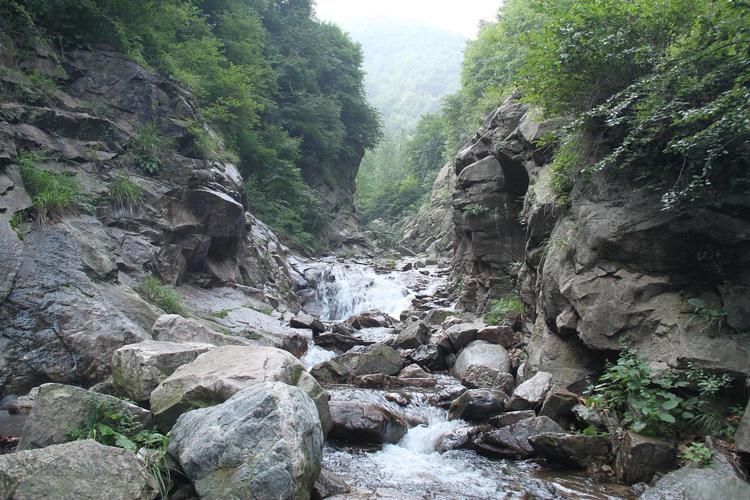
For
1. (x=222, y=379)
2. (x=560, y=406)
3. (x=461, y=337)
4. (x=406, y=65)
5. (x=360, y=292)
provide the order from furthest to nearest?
1. (x=406, y=65)
2. (x=360, y=292)
3. (x=461, y=337)
4. (x=560, y=406)
5. (x=222, y=379)

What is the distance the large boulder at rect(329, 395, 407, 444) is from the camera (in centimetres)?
661

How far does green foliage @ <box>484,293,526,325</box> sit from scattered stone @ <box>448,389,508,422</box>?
4.21m

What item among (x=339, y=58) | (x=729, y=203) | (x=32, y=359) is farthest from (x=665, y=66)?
(x=339, y=58)

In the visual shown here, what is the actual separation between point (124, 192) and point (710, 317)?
11.6 m

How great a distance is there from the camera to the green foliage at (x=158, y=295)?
9.70 metres

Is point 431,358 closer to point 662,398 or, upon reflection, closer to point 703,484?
point 662,398

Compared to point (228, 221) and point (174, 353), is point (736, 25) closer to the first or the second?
point (174, 353)

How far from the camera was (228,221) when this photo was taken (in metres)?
13.6

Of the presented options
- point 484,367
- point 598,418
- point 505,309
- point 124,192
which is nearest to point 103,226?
point 124,192

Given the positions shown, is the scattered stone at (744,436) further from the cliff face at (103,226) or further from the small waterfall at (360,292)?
the small waterfall at (360,292)

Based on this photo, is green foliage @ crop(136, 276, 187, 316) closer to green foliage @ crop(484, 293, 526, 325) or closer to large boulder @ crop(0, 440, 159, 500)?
large boulder @ crop(0, 440, 159, 500)

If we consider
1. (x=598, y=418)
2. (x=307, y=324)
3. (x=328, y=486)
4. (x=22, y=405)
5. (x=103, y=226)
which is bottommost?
(x=22, y=405)

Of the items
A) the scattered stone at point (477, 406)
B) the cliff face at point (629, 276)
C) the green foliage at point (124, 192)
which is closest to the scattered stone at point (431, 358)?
the cliff face at point (629, 276)

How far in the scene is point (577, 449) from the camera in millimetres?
5777
